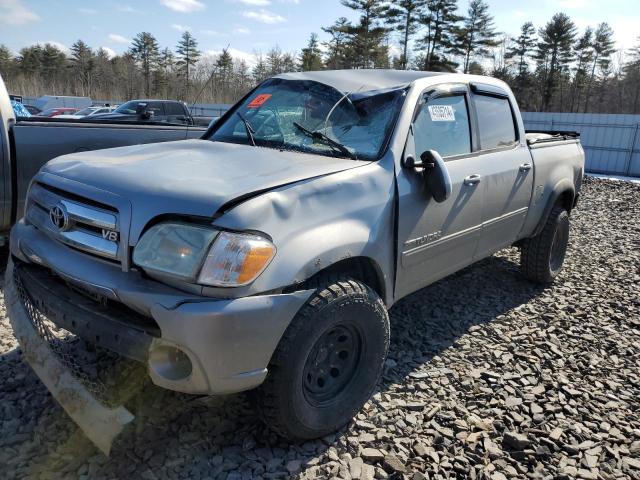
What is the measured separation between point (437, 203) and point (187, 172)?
4.97ft

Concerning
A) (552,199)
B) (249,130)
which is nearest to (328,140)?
(249,130)

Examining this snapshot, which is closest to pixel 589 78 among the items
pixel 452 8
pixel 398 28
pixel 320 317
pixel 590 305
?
pixel 452 8

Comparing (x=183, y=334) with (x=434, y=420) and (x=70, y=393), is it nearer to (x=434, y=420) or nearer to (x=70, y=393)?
(x=70, y=393)

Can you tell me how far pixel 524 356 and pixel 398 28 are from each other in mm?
45345

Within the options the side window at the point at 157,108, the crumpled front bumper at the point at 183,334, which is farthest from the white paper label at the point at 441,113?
the side window at the point at 157,108

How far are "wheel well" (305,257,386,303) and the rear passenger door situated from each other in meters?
1.27

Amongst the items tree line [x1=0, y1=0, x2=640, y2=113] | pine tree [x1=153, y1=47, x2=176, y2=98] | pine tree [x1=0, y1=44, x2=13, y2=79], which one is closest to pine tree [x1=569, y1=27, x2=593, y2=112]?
tree line [x1=0, y1=0, x2=640, y2=113]

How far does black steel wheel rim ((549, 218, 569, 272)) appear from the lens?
16.4ft

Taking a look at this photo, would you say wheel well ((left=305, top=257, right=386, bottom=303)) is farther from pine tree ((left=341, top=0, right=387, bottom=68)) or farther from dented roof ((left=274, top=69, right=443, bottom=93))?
pine tree ((left=341, top=0, right=387, bottom=68))

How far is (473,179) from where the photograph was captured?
3.37m

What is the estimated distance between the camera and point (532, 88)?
48688 millimetres

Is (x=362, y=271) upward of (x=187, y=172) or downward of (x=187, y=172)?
downward

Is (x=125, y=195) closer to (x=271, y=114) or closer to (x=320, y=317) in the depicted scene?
Result: (x=320, y=317)

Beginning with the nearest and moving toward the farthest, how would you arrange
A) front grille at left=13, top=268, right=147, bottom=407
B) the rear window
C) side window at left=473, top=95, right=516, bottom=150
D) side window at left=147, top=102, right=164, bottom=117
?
1. front grille at left=13, top=268, right=147, bottom=407
2. side window at left=473, top=95, right=516, bottom=150
3. side window at left=147, top=102, right=164, bottom=117
4. the rear window
